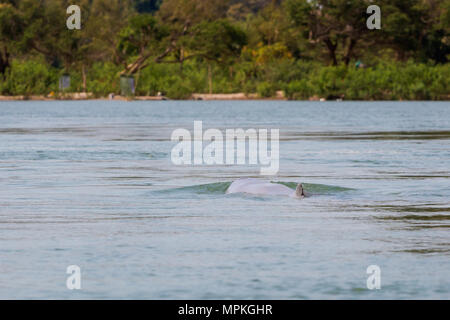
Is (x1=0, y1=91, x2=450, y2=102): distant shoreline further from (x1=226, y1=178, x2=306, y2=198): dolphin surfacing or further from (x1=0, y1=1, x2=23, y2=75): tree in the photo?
(x1=226, y1=178, x2=306, y2=198): dolphin surfacing

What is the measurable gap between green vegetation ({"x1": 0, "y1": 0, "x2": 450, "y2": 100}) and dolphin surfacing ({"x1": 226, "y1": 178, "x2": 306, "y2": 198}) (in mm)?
82089

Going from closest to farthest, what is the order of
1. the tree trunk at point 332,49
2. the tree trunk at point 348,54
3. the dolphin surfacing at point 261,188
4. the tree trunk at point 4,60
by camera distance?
the dolphin surfacing at point 261,188, the tree trunk at point 332,49, the tree trunk at point 348,54, the tree trunk at point 4,60

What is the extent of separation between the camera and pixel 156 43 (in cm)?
11038

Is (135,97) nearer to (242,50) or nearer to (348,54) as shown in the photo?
(242,50)

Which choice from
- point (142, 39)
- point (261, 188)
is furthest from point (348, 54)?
point (261, 188)

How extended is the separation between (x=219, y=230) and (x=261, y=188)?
177 inches

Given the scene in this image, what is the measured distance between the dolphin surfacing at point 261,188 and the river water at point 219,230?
0.90 feet

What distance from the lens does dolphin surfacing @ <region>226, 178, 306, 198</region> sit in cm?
1845

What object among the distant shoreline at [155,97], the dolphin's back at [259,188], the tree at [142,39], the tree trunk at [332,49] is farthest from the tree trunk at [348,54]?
the dolphin's back at [259,188]

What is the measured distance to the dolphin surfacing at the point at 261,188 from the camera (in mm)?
18453

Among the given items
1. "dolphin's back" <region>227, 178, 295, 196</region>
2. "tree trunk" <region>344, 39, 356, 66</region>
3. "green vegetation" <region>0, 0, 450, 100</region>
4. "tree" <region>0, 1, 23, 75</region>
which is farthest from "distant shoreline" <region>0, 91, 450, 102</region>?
"dolphin's back" <region>227, 178, 295, 196</region>

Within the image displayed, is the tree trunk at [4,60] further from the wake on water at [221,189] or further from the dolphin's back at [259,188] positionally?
the dolphin's back at [259,188]
